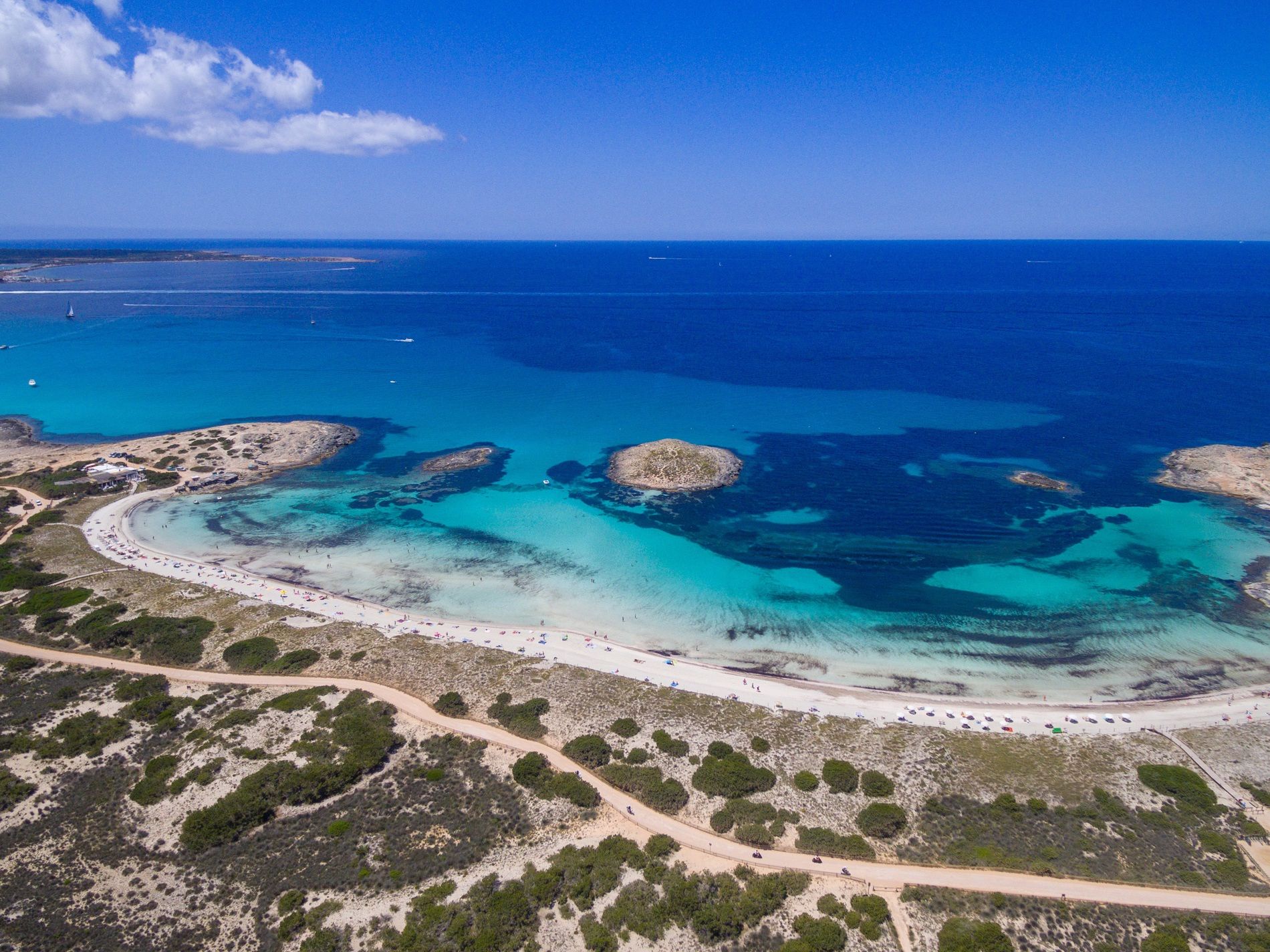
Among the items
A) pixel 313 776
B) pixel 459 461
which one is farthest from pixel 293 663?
pixel 459 461

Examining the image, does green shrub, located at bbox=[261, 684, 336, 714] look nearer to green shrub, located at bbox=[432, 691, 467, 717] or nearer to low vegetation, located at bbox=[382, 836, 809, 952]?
green shrub, located at bbox=[432, 691, 467, 717]

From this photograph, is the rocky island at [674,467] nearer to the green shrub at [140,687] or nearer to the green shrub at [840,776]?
the green shrub at [840,776]

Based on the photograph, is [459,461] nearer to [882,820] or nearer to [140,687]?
[140,687]

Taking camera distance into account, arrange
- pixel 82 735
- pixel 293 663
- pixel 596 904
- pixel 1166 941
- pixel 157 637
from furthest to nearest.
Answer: pixel 157 637 < pixel 293 663 < pixel 82 735 < pixel 596 904 < pixel 1166 941

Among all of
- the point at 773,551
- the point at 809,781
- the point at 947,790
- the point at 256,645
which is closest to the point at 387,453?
the point at 256,645

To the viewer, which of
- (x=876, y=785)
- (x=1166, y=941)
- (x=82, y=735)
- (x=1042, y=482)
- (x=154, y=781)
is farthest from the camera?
(x=1042, y=482)

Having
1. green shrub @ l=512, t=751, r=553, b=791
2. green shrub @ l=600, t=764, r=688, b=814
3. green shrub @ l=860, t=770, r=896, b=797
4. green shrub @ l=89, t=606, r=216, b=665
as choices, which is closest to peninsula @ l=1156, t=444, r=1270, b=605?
green shrub @ l=860, t=770, r=896, b=797

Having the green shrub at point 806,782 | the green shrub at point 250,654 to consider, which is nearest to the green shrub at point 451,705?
the green shrub at point 250,654
